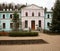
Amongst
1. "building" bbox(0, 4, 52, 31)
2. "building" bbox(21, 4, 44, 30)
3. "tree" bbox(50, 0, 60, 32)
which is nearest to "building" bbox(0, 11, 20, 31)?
"building" bbox(0, 4, 52, 31)

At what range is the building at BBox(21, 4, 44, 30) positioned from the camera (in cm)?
5288

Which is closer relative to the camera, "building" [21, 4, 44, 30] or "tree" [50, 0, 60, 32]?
"tree" [50, 0, 60, 32]

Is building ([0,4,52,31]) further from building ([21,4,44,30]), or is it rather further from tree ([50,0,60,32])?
tree ([50,0,60,32])

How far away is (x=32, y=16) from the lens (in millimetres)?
53156

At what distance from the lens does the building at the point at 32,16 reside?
2082 inches

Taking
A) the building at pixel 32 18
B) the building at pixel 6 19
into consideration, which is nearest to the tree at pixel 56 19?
the building at pixel 32 18

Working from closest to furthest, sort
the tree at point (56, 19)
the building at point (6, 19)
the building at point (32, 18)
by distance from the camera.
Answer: the tree at point (56, 19) → the building at point (32, 18) → the building at point (6, 19)

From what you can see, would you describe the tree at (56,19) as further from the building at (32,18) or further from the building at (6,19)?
the building at (6,19)

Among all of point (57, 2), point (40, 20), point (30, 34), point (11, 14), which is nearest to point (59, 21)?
point (57, 2)

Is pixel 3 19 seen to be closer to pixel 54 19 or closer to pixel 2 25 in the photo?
pixel 2 25

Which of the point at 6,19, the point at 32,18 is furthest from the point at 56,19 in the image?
the point at 6,19

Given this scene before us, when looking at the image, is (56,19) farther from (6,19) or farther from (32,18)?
(6,19)

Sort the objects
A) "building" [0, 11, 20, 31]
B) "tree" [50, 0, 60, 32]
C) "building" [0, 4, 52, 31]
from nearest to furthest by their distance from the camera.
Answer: "tree" [50, 0, 60, 32] < "building" [0, 4, 52, 31] < "building" [0, 11, 20, 31]

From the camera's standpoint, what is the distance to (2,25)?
177 ft
